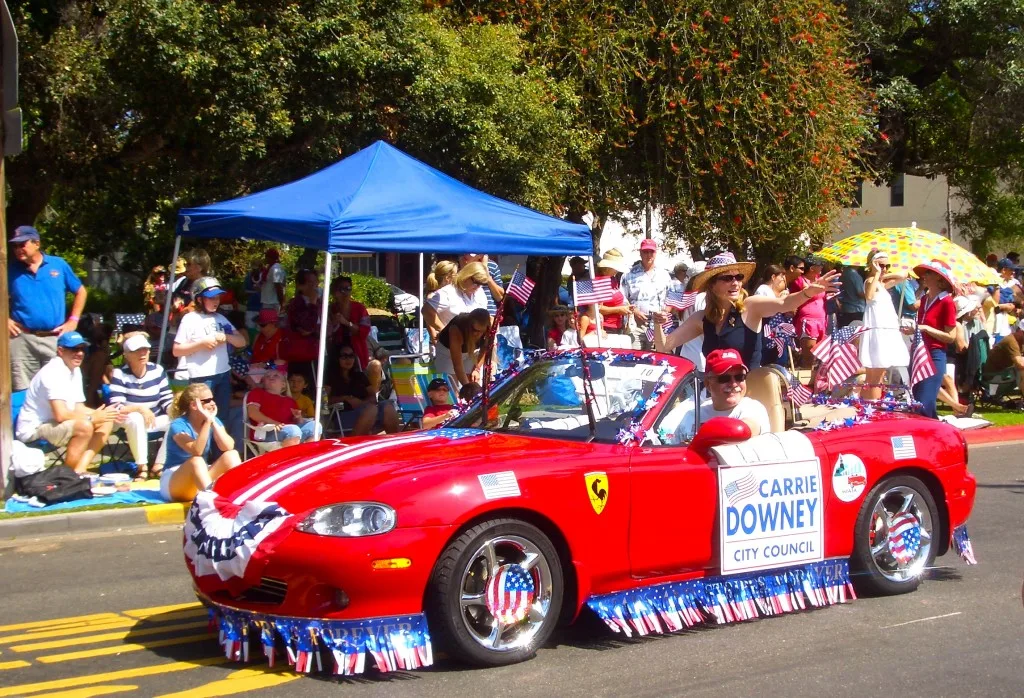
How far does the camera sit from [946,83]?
2623 cm

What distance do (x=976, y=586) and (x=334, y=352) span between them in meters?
7.04

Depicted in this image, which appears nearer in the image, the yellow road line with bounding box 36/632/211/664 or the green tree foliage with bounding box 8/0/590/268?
the yellow road line with bounding box 36/632/211/664

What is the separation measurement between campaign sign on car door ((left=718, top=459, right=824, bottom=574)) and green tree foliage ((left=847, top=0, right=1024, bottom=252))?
17.8 meters

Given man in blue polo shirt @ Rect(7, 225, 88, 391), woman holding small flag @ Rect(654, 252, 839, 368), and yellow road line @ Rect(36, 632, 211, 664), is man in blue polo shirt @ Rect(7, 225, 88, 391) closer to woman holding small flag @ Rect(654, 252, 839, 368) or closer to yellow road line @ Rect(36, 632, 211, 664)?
yellow road line @ Rect(36, 632, 211, 664)

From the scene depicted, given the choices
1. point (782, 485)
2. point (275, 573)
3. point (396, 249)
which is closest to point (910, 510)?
point (782, 485)

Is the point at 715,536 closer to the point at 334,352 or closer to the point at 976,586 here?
the point at 976,586

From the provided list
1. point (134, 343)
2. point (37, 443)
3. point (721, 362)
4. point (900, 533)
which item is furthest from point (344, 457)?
point (37, 443)

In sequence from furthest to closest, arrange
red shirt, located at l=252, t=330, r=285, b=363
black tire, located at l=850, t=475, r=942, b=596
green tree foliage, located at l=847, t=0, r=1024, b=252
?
green tree foliage, located at l=847, t=0, r=1024, b=252
red shirt, located at l=252, t=330, r=285, b=363
black tire, located at l=850, t=475, r=942, b=596

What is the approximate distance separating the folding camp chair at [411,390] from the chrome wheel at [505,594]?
23.0 ft

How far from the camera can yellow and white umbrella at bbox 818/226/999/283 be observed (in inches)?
583

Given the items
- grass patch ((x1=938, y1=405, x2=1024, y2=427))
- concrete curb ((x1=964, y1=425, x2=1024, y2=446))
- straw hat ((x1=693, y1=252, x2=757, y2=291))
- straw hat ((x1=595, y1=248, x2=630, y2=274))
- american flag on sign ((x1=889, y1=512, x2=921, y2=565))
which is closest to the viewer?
american flag on sign ((x1=889, y1=512, x2=921, y2=565))

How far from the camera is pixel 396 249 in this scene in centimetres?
1052

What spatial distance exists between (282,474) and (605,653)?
5.85ft

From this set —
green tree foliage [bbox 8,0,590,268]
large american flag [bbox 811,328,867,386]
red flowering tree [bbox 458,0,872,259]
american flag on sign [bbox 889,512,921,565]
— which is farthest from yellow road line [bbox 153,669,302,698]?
red flowering tree [bbox 458,0,872,259]
